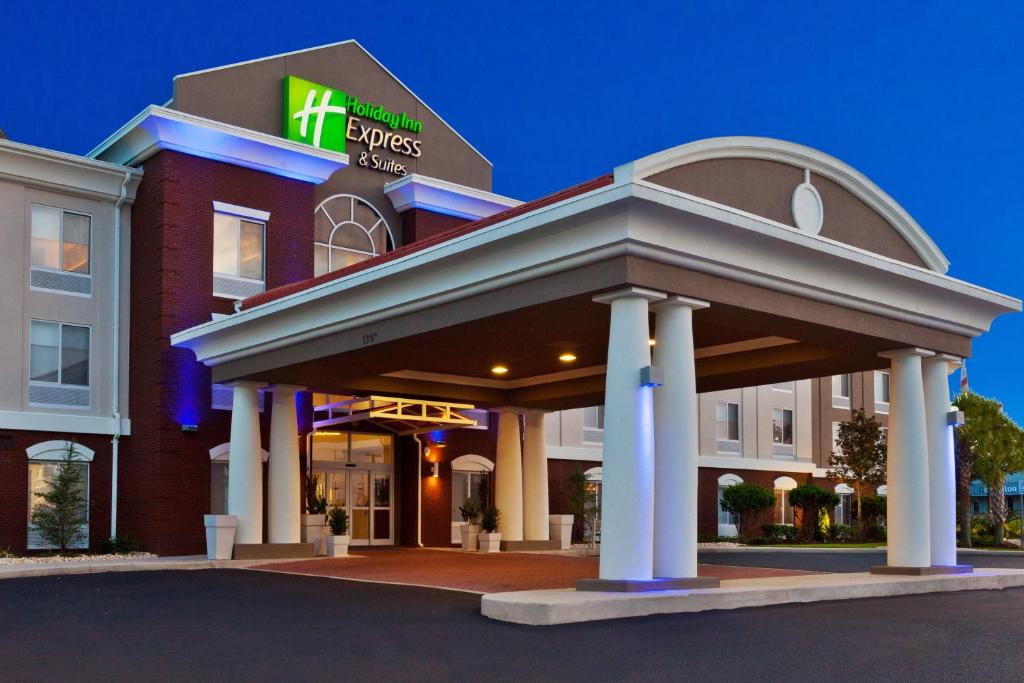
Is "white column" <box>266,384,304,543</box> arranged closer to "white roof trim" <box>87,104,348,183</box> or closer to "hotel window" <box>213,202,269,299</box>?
"hotel window" <box>213,202,269,299</box>

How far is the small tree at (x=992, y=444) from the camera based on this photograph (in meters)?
→ 40.9

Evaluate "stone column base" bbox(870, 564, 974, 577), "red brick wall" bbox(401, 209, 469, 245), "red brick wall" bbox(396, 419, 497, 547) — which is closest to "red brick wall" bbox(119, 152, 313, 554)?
"red brick wall" bbox(401, 209, 469, 245)

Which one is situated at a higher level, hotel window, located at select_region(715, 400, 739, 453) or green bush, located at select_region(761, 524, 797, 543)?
hotel window, located at select_region(715, 400, 739, 453)

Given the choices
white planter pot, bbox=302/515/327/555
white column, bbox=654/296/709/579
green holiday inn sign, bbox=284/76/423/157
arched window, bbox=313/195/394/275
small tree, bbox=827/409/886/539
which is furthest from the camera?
small tree, bbox=827/409/886/539

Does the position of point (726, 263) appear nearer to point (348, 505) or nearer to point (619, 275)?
point (619, 275)

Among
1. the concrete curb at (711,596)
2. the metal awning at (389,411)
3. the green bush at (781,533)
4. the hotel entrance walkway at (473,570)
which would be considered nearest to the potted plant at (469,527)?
the hotel entrance walkway at (473,570)

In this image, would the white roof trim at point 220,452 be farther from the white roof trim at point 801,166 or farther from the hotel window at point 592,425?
the white roof trim at point 801,166

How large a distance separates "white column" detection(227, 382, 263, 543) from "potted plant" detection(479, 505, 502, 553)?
20.4 ft

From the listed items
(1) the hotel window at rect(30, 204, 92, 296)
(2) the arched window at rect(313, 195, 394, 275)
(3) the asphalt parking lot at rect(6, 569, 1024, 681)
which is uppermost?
(2) the arched window at rect(313, 195, 394, 275)

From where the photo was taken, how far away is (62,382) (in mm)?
28281

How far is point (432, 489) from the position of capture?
33.5 m

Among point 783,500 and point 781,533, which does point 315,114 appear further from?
point 783,500

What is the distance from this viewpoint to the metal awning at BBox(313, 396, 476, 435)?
2708 cm

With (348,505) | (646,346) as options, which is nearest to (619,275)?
(646,346)
